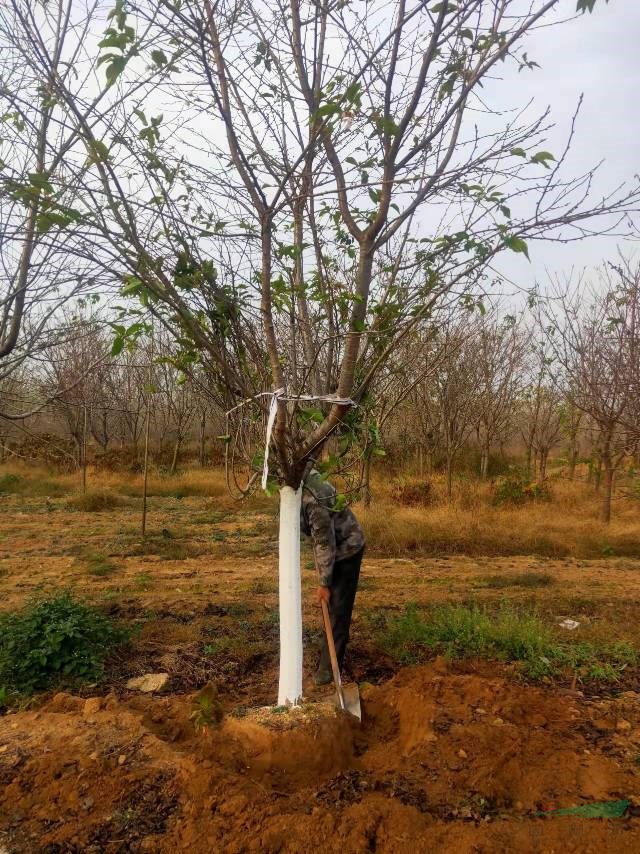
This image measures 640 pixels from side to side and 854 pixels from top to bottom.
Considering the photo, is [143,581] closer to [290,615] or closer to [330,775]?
[290,615]

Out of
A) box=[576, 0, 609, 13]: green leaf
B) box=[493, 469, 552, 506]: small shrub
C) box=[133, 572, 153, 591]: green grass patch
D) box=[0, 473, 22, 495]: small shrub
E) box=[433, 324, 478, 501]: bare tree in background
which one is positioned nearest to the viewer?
box=[576, 0, 609, 13]: green leaf

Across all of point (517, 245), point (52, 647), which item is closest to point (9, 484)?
point (52, 647)

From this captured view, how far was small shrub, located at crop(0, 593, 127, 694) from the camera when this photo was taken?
4168 millimetres

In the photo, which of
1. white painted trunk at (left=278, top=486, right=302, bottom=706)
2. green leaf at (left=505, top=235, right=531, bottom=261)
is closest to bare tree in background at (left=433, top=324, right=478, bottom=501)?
white painted trunk at (left=278, top=486, right=302, bottom=706)

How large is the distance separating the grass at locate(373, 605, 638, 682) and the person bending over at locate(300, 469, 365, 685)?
0.66 metres

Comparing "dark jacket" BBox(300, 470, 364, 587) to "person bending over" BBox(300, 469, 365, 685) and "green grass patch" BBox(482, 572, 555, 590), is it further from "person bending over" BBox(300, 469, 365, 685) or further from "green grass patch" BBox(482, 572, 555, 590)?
"green grass patch" BBox(482, 572, 555, 590)

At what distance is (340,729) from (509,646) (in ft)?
6.47

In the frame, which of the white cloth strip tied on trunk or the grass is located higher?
the white cloth strip tied on trunk

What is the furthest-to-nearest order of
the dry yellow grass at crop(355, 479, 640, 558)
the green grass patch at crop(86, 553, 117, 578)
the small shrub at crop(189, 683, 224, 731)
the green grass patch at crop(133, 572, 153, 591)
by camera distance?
the dry yellow grass at crop(355, 479, 640, 558), the green grass patch at crop(86, 553, 117, 578), the green grass patch at crop(133, 572, 153, 591), the small shrub at crop(189, 683, 224, 731)

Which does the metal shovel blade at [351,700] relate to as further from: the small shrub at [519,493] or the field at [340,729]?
the small shrub at [519,493]

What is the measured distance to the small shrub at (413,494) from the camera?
→ 1355 centimetres

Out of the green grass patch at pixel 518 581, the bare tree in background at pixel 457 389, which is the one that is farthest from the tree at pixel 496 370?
the green grass patch at pixel 518 581

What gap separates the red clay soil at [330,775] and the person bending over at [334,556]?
65cm

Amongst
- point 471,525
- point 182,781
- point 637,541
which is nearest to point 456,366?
point 471,525
